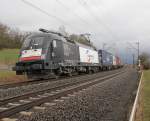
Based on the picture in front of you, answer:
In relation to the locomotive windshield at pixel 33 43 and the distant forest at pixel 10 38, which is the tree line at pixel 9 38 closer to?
the distant forest at pixel 10 38

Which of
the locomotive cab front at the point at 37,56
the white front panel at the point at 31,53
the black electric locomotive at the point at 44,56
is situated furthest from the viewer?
the white front panel at the point at 31,53

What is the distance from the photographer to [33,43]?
20391 millimetres

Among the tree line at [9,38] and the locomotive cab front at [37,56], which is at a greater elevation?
the tree line at [9,38]

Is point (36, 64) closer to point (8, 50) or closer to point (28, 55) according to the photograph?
point (28, 55)

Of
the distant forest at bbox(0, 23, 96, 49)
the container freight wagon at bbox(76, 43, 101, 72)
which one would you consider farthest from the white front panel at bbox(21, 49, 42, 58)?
the distant forest at bbox(0, 23, 96, 49)

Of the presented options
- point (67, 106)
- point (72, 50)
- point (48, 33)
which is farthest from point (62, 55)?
point (67, 106)

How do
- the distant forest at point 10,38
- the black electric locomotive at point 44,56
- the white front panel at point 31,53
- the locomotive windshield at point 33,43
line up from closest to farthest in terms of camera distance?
1. the black electric locomotive at point 44,56
2. the white front panel at point 31,53
3. the locomotive windshield at point 33,43
4. the distant forest at point 10,38

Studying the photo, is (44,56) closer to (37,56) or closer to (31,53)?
(37,56)

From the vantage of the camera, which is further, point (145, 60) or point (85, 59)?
point (145, 60)

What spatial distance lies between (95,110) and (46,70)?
1115cm

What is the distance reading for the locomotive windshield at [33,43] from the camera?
20.1m

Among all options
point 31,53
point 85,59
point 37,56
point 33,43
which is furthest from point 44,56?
point 85,59

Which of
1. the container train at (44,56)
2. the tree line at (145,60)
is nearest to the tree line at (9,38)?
the tree line at (145,60)

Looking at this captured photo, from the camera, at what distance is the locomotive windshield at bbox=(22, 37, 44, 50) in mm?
20094
